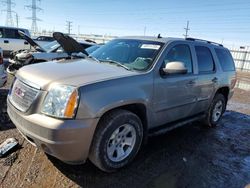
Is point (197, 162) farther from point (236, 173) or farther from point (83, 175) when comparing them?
point (83, 175)

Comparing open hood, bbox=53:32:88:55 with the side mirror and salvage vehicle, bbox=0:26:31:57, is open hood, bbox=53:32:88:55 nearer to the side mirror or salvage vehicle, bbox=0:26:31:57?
the side mirror

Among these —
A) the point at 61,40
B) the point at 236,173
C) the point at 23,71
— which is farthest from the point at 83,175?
the point at 61,40

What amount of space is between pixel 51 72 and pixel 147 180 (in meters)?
1.87

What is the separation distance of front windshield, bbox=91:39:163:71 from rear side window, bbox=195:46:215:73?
Answer: 111 cm

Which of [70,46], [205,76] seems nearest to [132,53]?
[205,76]

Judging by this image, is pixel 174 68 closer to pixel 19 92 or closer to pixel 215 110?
pixel 19 92

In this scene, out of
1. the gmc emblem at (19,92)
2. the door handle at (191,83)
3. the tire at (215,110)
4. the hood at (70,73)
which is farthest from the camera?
the tire at (215,110)

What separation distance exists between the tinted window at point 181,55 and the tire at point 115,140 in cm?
119

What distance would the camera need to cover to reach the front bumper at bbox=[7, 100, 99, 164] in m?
2.79

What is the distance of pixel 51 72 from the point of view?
336cm

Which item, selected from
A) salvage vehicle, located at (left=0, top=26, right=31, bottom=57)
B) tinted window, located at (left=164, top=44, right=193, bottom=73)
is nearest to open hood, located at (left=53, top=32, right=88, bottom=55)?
tinted window, located at (left=164, top=44, right=193, bottom=73)

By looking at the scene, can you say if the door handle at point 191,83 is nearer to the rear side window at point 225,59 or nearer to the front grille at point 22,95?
the rear side window at point 225,59

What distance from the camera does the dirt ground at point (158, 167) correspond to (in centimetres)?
327

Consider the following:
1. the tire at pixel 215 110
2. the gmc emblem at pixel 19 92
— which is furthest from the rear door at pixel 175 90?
the gmc emblem at pixel 19 92
